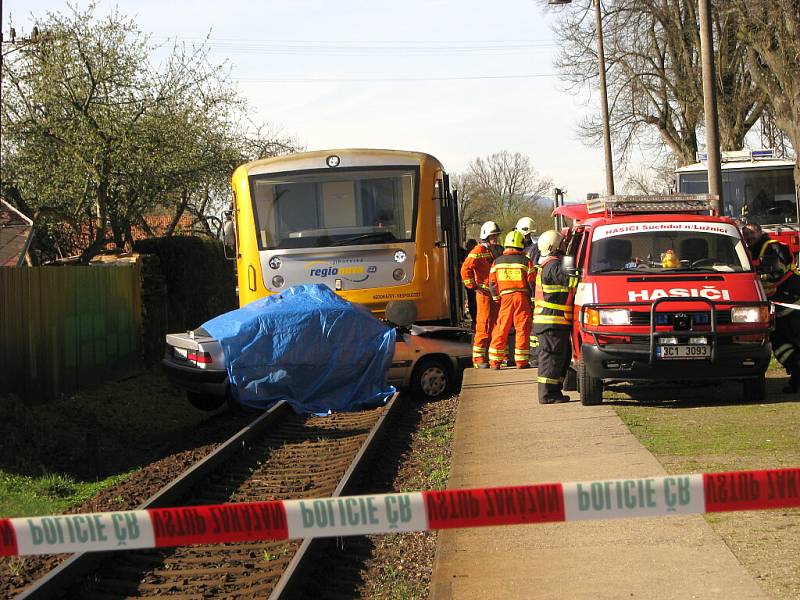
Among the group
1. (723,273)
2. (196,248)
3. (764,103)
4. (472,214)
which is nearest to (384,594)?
(723,273)

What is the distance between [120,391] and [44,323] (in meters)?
2.15

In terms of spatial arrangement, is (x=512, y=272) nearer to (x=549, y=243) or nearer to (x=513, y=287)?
(x=513, y=287)

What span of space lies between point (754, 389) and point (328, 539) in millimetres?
5994

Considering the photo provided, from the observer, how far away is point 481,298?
16109 mm

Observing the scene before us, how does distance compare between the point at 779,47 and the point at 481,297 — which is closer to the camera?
the point at 481,297

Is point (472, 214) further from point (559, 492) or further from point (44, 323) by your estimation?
point (559, 492)

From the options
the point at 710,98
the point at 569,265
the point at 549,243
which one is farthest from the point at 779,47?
the point at 569,265

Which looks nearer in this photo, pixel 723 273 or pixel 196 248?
pixel 723 273

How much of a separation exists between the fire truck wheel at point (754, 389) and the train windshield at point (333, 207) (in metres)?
5.63

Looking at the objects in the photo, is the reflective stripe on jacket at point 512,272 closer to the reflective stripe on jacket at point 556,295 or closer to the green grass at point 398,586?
the reflective stripe on jacket at point 556,295

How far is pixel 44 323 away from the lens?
15719 millimetres

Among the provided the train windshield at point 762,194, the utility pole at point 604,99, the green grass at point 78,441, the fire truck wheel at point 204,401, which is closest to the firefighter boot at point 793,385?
the green grass at point 78,441

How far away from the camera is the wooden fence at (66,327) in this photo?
14531 millimetres

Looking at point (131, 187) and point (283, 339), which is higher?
point (131, 187)
